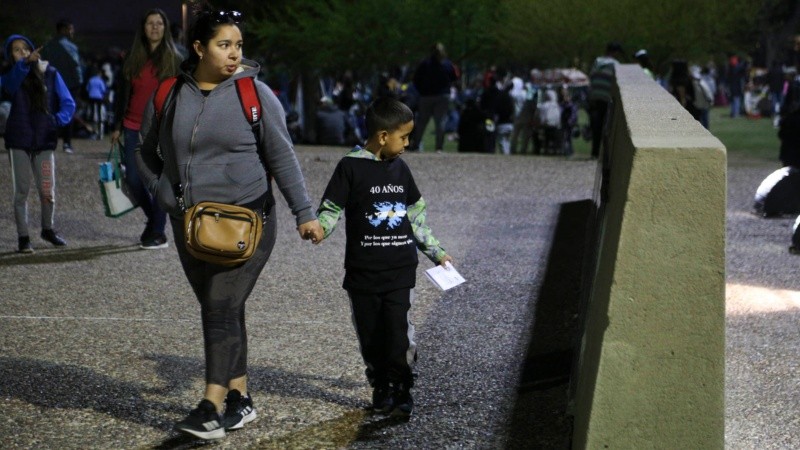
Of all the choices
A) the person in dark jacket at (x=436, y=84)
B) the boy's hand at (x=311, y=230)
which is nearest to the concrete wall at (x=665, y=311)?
the boy's hand at (x=311, y=230)

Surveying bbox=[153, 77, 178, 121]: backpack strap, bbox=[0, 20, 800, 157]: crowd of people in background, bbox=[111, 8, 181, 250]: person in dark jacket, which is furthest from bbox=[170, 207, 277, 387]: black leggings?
bbox=[0, 20, 800, 157]: crowd of people in background

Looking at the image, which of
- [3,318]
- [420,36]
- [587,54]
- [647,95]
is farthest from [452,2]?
[3,318]

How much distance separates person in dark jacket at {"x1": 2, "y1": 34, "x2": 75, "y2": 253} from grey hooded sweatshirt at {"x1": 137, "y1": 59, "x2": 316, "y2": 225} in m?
5.25

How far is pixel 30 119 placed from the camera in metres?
10.4

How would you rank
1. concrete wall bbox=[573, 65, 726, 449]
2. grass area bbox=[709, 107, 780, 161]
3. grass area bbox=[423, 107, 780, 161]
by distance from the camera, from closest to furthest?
concrete wall bbox=[573, 65, 726, 449] → grass area bbox=[709, 107, 780, 161] → grass area bbox=[423, 107, 780, 161]

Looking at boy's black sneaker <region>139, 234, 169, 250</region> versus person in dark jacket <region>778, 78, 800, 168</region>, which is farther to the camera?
person in dark jacket <region>778, 78, 800, 168</region>

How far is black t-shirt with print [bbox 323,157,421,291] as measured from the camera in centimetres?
564

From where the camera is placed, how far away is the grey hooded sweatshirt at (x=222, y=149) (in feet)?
17.5

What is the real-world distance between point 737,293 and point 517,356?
2962mm

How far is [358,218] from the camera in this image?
5668 millimetres

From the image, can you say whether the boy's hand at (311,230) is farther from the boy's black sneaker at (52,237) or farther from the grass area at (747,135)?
the grass area at (747,135)

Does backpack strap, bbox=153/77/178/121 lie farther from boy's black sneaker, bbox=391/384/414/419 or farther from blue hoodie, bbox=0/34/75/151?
blue hoodie, bbox=0/34/75/151

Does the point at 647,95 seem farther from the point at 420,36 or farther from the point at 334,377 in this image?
the point at 420,36

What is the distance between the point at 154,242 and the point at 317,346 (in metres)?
3.94
